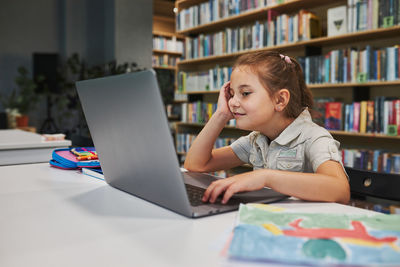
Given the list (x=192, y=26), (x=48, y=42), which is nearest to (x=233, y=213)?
(x=192, y=26)

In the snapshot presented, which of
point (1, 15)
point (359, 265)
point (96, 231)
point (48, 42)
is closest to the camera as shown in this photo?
point (359, 265)

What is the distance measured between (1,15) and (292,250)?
649cm

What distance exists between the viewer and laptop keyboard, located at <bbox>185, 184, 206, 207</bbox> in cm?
75

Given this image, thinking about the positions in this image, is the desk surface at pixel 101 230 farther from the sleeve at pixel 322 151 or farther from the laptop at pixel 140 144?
the sleeve at pixel 322 151

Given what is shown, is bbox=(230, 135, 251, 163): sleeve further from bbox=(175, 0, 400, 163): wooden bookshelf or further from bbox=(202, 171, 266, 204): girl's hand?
bbox=(175, 0, 400, 163): wooden bookshelf

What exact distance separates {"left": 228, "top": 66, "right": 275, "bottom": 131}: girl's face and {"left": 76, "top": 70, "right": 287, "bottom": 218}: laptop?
278mm

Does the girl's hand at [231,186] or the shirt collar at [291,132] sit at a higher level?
the shirt collar at [291,132]

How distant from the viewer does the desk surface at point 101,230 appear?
50 cm

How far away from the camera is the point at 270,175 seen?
2.64 ft

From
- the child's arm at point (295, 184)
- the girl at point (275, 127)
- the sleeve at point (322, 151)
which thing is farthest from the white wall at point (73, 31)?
the child's arm at point (295, 184)

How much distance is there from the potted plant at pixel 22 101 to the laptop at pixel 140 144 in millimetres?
4937

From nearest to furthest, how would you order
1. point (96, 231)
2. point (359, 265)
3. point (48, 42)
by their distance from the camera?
point (359, 265), point (96, 231), point (48, 42)

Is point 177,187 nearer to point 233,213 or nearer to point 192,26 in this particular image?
point 233,213

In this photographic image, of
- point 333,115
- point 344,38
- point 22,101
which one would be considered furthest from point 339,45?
point 22,101
